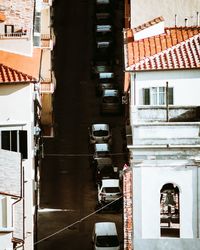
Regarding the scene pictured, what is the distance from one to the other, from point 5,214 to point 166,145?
8.65 meters

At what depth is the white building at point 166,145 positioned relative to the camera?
39719 millimetres

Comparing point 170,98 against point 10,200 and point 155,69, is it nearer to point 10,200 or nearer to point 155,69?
point 155,69

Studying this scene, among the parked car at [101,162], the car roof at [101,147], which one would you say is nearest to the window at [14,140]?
the parked car at [101,162]

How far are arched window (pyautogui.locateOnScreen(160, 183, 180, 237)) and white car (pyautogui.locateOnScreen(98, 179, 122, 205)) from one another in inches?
450

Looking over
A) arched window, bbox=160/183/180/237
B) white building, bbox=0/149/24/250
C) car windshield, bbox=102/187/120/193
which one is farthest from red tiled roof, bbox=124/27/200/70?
car windshield, bbox=102/187/120/193

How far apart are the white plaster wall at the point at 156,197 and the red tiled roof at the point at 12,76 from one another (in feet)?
30.5

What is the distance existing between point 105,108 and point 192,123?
29.5 metres

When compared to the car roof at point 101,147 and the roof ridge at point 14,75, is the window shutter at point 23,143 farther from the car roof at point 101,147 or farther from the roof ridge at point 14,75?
the car roof at point 101,147

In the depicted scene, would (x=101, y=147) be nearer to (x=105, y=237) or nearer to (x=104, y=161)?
(x=104, y=161)

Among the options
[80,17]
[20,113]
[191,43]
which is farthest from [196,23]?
[80,17]

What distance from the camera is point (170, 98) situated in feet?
139

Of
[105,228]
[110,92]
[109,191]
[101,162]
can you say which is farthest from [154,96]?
[110,92]

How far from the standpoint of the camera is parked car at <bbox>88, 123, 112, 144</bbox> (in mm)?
63094

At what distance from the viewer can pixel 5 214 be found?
127 ft
